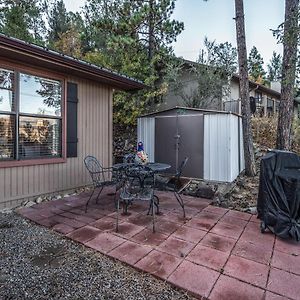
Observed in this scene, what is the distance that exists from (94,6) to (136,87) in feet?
21.1

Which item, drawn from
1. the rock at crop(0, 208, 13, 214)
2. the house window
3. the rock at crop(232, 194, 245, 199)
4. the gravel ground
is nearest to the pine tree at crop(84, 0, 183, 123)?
the house window

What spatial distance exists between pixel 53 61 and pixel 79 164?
2079 mm

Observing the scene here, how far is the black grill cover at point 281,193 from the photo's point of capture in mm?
2754

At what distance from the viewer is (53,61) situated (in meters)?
3.77

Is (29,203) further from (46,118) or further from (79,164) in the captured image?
(46,118)

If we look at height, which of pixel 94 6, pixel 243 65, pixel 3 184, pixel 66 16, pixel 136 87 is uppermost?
pixel 66 16

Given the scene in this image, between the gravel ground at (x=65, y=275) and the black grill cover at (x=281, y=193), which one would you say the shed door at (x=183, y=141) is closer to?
the black grill cover at (x=281, y=193)

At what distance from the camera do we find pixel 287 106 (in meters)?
5.26

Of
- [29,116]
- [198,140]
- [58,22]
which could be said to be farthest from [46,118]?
[58,22]

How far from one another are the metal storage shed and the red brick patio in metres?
1.44

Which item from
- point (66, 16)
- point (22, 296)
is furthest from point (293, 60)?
point (66, 16)

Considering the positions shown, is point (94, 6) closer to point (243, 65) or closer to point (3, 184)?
point (243, 65)

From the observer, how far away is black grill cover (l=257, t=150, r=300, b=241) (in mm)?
2754

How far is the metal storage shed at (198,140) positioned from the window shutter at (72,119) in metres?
2.03
